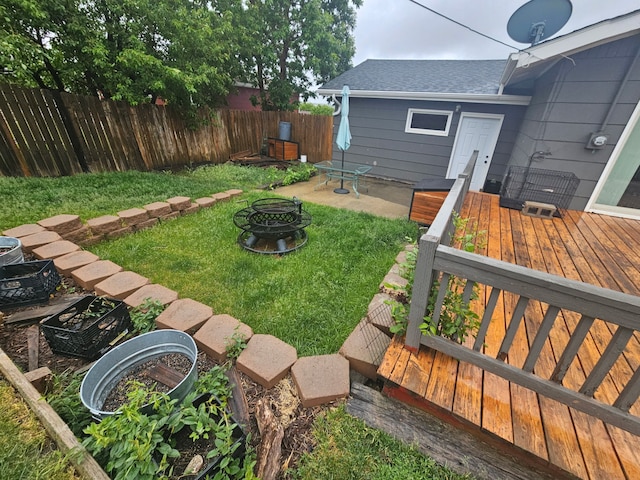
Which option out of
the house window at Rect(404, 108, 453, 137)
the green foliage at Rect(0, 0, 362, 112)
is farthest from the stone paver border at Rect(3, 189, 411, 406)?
the house window at Rect(404, 108, 453, 137)

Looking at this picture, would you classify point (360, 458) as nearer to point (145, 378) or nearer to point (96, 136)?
point (145, 378)

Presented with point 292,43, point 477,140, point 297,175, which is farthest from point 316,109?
point 477,140

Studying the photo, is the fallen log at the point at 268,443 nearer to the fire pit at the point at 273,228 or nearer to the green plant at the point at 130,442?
the green plant at the point at 130,442

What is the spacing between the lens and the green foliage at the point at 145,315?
2170 mm

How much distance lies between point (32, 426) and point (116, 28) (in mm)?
7879

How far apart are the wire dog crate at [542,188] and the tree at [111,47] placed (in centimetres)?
718

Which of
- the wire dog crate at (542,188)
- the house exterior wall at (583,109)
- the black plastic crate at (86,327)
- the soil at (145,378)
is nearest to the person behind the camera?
the soil at (145,378)

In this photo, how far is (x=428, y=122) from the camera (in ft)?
24.3

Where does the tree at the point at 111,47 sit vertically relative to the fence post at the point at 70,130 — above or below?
above

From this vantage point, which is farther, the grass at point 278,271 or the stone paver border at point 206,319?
the grass at point 278,271

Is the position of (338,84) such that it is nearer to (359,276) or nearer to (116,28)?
(116,28)

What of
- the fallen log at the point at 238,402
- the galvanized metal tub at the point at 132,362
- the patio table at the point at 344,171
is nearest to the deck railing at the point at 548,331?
the fallen log at the point at 238,402

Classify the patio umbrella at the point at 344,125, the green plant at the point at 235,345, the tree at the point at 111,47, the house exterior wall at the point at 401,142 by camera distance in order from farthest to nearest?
Answer: the house exterior wall at the point at 401,142
the patio umbrella at the point at 344,125
the tree at the point at 111,47
the green plant at the point at 235,345

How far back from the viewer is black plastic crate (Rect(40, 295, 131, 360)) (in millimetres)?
1797
